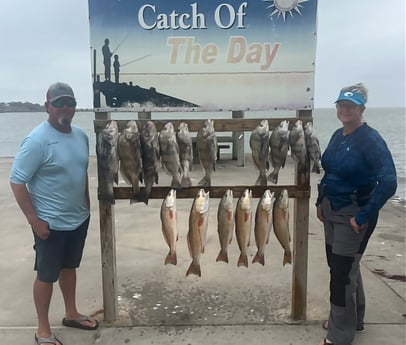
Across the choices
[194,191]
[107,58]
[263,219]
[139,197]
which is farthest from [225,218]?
[107,58]

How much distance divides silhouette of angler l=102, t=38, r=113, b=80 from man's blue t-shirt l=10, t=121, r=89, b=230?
0.52 metres

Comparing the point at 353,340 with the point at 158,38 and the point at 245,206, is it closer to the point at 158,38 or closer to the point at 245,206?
the point at 245,206

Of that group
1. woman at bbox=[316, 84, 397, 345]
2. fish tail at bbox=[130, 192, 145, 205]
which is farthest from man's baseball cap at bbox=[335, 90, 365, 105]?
fish tail at bbox=[130, 192, 145, 205]

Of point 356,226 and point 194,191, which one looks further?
point 194,191

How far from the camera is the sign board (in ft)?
11.0

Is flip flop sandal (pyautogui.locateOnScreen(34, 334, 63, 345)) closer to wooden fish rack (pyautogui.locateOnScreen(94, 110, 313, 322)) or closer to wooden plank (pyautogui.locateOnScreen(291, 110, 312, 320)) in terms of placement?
wooden fish rack (pyautogui.locateOnScreen(94, 110, 313, 322))

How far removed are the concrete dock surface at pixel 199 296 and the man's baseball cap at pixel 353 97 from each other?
1.83m

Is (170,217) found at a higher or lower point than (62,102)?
lower

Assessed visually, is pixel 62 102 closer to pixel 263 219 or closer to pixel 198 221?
pixel 198 221

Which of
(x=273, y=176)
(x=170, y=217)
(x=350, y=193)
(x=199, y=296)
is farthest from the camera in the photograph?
(x=199, y=296)

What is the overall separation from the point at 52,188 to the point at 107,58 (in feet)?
3.48

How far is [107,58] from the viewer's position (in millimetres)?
3400

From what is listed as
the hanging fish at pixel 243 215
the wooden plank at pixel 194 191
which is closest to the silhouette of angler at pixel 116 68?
the wooden plank at pixel 194 191

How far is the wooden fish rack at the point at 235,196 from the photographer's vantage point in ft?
11.4
